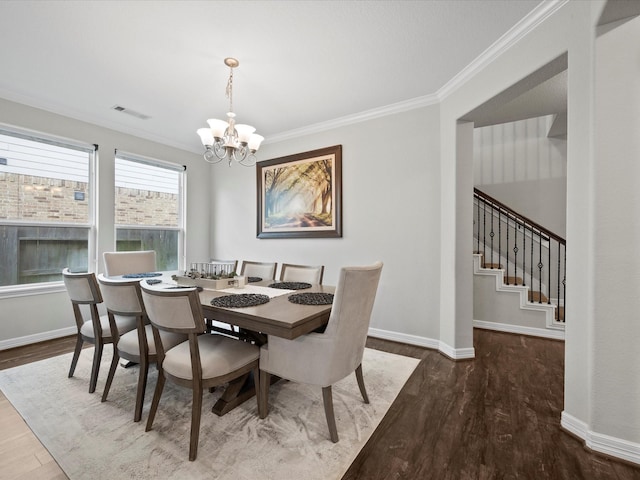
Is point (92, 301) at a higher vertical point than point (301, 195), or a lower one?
lower

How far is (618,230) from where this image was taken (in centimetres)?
154

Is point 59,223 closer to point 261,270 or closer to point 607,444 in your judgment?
point 261,270

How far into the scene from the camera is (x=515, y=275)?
12.9 feet

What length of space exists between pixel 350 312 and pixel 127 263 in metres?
2.82

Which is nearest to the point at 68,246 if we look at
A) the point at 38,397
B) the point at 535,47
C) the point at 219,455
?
the point at 38,397

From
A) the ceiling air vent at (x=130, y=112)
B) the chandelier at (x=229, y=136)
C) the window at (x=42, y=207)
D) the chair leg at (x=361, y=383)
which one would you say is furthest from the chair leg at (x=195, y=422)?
the ceiling air vent at (x=130, y=112)

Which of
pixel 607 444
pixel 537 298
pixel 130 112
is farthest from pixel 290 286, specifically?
pixel 537 298

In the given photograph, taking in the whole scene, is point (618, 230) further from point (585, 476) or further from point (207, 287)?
point (207, 287)

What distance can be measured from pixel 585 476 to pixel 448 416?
0.68m

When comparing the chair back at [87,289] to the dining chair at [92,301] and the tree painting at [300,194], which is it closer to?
the dining chair at [92,301]

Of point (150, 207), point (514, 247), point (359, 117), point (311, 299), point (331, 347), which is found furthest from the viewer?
point (514, 247)

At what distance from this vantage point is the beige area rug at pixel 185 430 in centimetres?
146

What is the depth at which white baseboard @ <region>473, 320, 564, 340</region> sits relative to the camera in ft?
11.2

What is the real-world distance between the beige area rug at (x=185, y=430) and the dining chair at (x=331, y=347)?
0.17 metres
